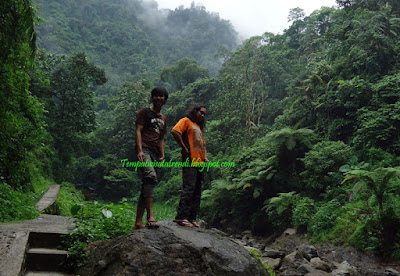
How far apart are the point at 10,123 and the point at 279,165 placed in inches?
411

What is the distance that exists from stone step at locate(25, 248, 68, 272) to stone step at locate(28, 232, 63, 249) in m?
0.28

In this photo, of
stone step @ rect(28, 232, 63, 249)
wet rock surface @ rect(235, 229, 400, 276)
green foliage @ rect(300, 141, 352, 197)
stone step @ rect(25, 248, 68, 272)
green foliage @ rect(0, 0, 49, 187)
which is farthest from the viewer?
green foliage @ rect(300, 141, 352, 197)

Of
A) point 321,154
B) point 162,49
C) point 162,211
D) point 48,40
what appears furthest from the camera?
point 162,49

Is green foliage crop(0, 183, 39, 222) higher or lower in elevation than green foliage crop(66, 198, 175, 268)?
lower

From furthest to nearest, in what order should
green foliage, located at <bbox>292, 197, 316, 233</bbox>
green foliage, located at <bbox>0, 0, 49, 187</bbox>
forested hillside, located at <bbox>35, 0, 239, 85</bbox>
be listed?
1. forested hillside, located at <bbox>35, 0, 239, 85</bbox>
2. green foliage, located at <bbox>292, 197, 316, 233</bbox>
3. green foliage, located at <bbox>0, 0, 49, 187</bbox>

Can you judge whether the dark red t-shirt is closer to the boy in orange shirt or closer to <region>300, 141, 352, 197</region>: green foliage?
the boy in orange shirt

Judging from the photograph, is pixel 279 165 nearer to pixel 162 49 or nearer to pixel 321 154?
pixel 321 154

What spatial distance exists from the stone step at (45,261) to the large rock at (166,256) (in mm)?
322

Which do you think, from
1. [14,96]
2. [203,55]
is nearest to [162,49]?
[203,55]

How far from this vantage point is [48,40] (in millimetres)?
47000

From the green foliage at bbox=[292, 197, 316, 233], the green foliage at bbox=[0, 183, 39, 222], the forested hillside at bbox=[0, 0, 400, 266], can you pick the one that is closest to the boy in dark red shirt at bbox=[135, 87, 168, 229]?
the green foliage at bbox=[0, 183, 39, 222]

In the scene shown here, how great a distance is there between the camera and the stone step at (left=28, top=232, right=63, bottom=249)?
12.3ft

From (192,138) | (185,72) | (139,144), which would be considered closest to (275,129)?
(192,138)

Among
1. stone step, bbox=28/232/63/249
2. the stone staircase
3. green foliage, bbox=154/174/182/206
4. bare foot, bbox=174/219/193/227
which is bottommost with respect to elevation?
green foliage, bbox=154/174/182/206
